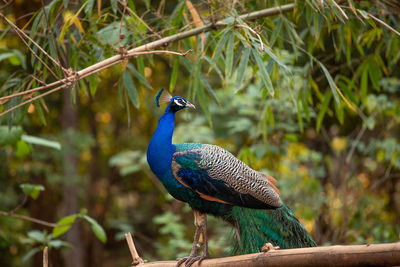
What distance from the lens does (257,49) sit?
2619 mm

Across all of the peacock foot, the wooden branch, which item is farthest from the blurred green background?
the wooden branch

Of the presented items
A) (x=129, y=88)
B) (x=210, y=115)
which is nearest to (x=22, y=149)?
(x=129, y=88)

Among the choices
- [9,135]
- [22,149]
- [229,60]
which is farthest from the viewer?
[22,149]

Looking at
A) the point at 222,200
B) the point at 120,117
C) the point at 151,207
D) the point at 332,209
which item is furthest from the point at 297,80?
the point at 151,207

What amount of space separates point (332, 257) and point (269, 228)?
2.49ft

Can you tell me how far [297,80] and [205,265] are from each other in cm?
212

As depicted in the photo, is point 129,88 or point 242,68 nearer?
point 242,68

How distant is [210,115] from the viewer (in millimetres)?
3471

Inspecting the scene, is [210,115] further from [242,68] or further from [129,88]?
[242,68]

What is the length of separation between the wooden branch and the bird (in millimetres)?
405

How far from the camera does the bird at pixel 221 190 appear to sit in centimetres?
257

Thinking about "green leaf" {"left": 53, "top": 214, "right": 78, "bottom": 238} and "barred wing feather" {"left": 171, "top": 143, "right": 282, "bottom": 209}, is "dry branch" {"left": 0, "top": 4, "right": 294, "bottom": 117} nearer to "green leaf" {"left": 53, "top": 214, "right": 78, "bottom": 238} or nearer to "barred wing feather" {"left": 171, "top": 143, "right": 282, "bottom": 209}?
"barred wing feather" {"left": 171, "top": 143, "right": 282, "bottom": 209}

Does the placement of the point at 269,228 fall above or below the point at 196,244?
above

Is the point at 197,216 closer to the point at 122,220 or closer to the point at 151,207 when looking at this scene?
the point at 122,220
